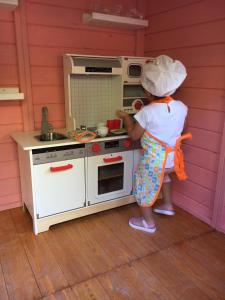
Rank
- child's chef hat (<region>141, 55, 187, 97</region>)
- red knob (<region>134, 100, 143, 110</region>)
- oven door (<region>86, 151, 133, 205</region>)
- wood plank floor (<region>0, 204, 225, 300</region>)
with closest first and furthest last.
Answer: wood plank floor (<region>0, 204, 225, 300</region>) < child's chef hat (<region>141, 55, 187, 97</region>) < oven door (<region>86, 151, 133, 205</region>) < red knob (<region>134, 100, 143, 110</region>)

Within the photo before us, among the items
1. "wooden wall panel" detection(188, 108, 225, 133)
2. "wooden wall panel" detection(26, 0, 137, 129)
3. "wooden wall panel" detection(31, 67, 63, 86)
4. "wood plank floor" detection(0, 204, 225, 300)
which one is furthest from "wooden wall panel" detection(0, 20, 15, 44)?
"wooden wall panel" detection(188, 108, 225, 133)

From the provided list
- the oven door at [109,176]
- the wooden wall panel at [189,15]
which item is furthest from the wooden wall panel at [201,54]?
the oven door at [109,176]

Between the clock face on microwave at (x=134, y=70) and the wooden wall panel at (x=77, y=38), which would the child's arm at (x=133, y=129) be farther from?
the wooden wall panel at (x=77, y=38)

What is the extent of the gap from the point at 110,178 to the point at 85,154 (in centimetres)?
37

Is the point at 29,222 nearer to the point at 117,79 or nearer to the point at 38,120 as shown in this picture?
the point at 38,120

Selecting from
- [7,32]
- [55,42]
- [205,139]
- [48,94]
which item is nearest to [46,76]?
[48,94]

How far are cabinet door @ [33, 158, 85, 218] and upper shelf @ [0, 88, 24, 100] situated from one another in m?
0.60

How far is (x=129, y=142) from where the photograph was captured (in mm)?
2287

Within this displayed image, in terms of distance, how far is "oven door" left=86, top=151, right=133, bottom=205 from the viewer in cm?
220

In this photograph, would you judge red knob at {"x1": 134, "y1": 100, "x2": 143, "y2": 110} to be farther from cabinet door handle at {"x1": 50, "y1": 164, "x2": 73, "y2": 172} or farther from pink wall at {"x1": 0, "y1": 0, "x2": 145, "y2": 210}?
cabinet door handle at {"x1": 50, "y1": 164, "x2": 73, "y2": 172}

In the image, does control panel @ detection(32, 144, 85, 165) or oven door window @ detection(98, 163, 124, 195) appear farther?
oven door window @ detection(98, 163, 124, 195)

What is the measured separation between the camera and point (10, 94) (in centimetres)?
209

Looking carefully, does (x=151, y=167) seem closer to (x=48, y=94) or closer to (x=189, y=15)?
(x=48, y=94)

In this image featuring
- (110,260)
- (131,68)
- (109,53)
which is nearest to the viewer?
(110,260)
